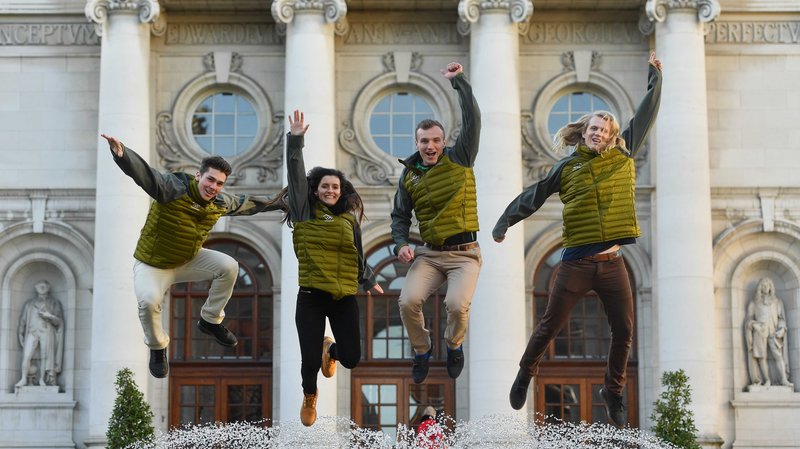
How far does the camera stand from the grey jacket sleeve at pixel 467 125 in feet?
57.9

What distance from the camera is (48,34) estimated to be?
40.8 meters

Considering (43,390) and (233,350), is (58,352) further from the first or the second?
(233,350)

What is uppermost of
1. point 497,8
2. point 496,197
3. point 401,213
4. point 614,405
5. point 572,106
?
point 497,8

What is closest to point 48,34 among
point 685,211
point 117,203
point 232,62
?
point 232,62

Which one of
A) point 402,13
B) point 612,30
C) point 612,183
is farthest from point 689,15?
point 612,183

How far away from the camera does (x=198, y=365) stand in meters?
40.0

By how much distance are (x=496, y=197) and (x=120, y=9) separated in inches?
383

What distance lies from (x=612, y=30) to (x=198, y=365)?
12821 millimetres

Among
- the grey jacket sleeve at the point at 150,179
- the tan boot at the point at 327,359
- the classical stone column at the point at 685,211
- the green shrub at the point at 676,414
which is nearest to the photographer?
the grey jacket sleeve at the point at 150,179

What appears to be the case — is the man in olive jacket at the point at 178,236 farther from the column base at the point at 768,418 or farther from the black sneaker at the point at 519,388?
the column base at the point at 768,418

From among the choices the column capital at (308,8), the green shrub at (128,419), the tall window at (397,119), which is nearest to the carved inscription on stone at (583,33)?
the tall window at (397,119)

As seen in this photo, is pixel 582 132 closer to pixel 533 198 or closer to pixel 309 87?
pixel 533 198

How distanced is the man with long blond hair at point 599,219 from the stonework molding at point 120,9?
22.4 meters

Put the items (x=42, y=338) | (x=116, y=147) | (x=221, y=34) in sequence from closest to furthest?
(x=116, y=147), (x=42, y=338), (x=221, y=34)
